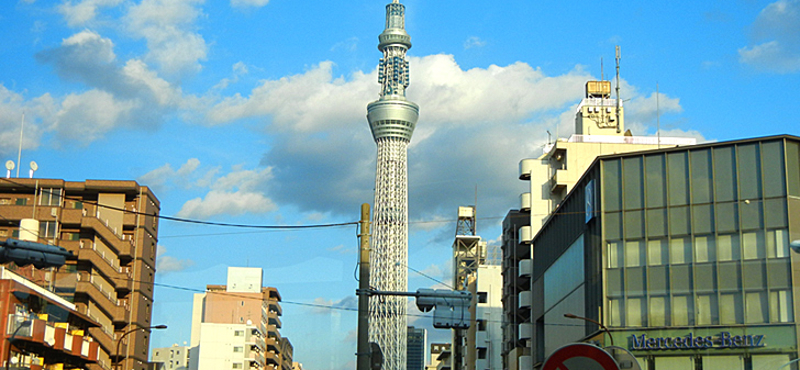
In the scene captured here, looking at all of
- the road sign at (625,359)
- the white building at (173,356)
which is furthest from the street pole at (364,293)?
the white building at (173,356)

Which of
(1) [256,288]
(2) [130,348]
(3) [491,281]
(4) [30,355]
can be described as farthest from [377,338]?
(4) [30,355]

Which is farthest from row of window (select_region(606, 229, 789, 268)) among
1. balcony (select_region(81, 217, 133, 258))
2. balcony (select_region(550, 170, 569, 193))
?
balcony (select_region(81, 217, 133, 258))

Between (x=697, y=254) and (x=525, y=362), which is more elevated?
(x=697, y=254)

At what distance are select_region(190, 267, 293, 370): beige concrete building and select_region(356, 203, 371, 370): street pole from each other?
251ft

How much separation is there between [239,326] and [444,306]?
3564 inches

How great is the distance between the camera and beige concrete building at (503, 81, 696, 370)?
61812mm

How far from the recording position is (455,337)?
382 ft

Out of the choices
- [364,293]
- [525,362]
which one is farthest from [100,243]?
[364,293]

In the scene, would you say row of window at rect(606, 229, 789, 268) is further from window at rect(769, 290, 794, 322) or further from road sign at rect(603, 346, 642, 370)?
road sign at rect(603, 346, 642, 370)

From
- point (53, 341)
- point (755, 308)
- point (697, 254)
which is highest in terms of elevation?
point (697, 254)

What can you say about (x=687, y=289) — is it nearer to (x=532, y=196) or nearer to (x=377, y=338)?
(x=532, y=196)

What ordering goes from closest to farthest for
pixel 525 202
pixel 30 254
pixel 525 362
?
pixel 30 254 → pixel 525 362 → pixel 525 202

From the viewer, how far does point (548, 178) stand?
65.2m

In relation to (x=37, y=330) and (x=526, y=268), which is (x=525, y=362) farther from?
(x=37, y=330)
